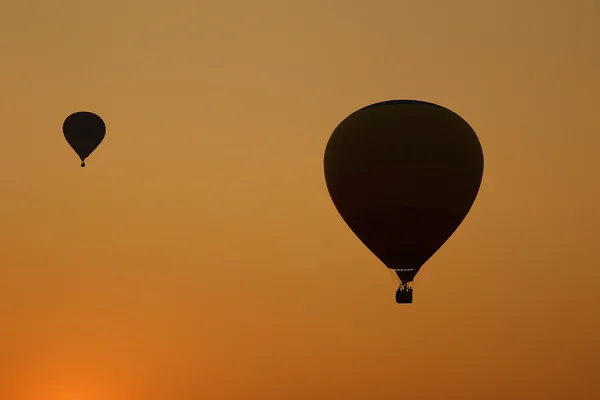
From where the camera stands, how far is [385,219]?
28859mm

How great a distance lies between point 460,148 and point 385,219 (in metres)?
2.79

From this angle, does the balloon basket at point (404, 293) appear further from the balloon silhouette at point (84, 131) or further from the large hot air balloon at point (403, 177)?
the balloon silhouette at point (84, 131)

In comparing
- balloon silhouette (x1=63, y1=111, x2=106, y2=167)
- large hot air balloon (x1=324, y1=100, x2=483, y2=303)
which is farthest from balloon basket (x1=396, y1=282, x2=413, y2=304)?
balloon silhouette (x1=63, y1=111, x2=106, y2=167)

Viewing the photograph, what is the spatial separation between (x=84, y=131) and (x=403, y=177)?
55.2 ft

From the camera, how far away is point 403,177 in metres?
28.8

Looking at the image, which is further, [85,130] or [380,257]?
[85,130]

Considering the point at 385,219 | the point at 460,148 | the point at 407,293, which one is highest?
the point at 460,148

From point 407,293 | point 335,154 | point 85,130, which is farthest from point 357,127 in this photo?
point 85,130

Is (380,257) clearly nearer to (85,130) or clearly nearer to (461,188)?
(461,188)

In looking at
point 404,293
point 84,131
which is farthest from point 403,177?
point 84,131

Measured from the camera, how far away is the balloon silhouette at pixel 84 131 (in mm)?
41094

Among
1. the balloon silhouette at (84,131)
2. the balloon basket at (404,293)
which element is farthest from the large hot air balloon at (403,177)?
the balloon silhouette at (84,131)

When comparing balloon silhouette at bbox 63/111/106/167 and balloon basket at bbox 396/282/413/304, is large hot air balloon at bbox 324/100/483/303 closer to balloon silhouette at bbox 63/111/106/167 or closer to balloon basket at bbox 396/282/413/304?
balloon basket at bbox 396/282/413/304

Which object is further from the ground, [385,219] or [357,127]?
[357,127]
